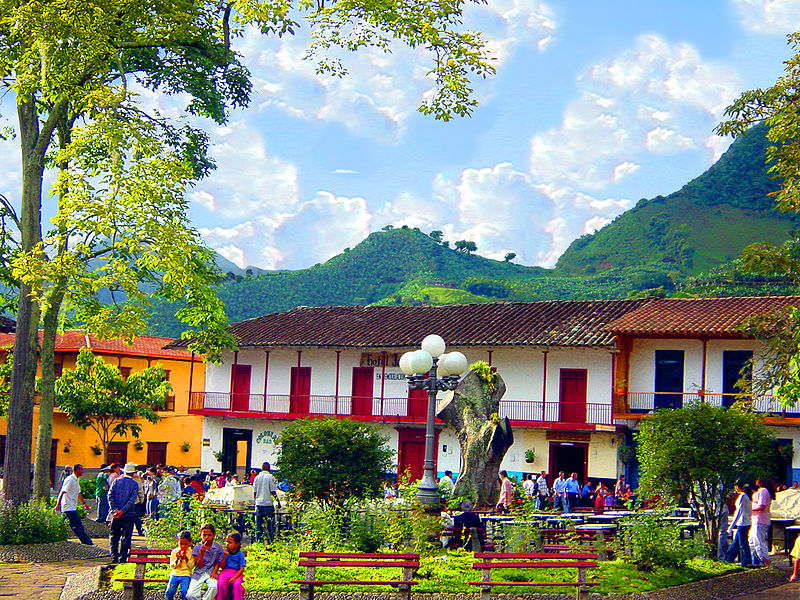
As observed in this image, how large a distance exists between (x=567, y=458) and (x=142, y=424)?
788 inches

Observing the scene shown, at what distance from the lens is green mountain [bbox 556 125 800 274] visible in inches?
3570

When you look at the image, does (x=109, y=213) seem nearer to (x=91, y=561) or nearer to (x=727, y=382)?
(x=91, y=561)

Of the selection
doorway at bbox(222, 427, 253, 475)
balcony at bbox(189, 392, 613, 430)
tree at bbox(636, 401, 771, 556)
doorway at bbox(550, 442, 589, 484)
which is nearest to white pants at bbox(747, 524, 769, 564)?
tree at bbox(636, 401, 771, 556)

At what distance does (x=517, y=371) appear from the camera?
31797mm

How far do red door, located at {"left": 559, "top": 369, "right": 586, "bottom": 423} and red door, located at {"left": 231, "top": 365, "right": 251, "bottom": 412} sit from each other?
12693 millimetres

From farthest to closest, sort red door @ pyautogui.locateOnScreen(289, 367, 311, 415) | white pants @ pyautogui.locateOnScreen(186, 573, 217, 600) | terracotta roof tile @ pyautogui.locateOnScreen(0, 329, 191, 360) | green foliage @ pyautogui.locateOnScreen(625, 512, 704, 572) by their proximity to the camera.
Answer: terracotta roof tile @ pyautogui.locateOnScreen(0, 329, 191, 360), red door @ pyautogui.locateOnScreen(289, 367, 311, 415), green foliage @ pyautogui.locateOnScreen(625, 512, 704, 572), white pants @ pyautogui.locateOnScreen(186, 573, 217, 600)

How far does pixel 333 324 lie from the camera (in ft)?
121

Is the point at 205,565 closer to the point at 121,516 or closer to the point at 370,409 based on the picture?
the point at 121,516

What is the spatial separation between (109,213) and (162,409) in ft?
99.8

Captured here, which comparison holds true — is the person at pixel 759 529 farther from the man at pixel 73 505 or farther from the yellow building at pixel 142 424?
the yellow building at pixel 142 424

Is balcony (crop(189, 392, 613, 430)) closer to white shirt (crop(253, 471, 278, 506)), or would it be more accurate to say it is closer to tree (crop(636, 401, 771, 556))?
tree (crop(636, 401, 771, 556))

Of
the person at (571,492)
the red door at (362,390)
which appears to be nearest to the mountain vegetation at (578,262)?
the red door at (362,390)

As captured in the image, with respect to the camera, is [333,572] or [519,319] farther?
[519,319]

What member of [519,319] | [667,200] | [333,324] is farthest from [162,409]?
[667,200]
